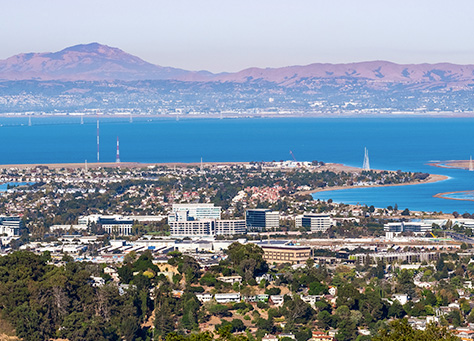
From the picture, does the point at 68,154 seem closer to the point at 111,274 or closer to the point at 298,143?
the point at 298,143

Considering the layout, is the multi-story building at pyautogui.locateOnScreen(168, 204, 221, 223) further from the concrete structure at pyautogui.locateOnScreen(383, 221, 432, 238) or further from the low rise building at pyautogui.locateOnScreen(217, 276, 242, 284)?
the low rise building at pyautogui.locateOnScreen(217, 276, 242, 284)

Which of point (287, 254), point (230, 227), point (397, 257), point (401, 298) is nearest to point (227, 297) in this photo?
point (401, 298)

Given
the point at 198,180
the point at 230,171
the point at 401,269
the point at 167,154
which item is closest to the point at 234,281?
the point at 401,269

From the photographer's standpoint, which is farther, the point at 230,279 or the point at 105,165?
the point at 105,165

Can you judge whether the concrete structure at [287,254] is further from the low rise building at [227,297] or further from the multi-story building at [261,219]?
the low rise building at [227,297]

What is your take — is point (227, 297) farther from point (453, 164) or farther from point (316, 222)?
point (453, 164)

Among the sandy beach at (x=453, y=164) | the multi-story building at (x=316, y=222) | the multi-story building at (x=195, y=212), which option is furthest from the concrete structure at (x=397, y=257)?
the sandy beach at (x=453, y=164)
